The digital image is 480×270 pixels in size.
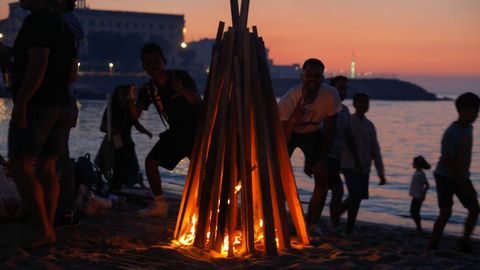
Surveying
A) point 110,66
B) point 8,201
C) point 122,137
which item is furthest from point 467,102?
point 110,66

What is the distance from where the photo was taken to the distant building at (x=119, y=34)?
133125mm

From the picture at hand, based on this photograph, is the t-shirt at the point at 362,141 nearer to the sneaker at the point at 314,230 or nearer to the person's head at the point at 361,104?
the person's head at the point at 361,104

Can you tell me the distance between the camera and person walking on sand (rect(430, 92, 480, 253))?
21.3 ft

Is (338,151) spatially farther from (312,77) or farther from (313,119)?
(312,77)

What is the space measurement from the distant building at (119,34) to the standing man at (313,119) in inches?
5049

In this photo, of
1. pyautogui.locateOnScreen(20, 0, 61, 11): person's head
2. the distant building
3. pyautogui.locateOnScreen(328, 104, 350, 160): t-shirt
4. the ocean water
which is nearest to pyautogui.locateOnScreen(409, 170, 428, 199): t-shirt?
the ocean water

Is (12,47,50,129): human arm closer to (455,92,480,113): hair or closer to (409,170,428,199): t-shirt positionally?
(455,92,480,113): hair

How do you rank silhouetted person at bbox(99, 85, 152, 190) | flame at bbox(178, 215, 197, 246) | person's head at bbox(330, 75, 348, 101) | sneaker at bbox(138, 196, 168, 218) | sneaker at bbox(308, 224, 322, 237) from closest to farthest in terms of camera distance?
flame at bbox(178, 215, 197, 246) < sneaker at bbox(308, 224, 322, 237) < sneaker at bbox(138, 196, 168, 218) < person's head at bbox(330, 75, 348, 101) < silhouetted person at bbox(99, 85, 152, 190)

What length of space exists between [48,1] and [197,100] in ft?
4.99

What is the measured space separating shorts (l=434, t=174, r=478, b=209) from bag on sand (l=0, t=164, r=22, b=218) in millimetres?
3737

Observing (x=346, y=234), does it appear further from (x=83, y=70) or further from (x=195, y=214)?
(x=83, y=70)

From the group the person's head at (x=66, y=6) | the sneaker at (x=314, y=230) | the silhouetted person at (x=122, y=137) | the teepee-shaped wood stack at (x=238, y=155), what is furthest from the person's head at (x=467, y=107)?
the silhouetted person at (x=122, y=137)

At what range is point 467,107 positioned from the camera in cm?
655

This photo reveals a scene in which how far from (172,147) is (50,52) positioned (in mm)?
1564
